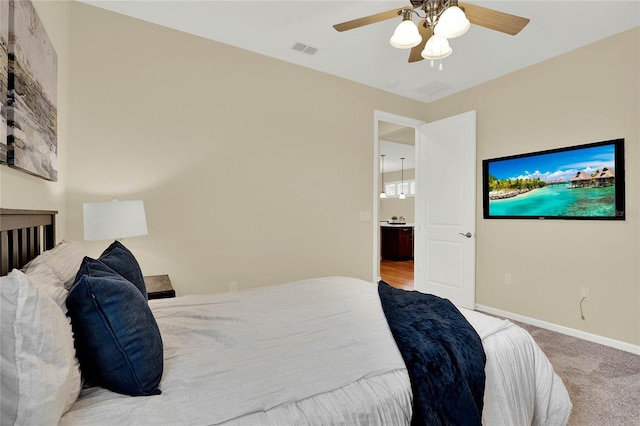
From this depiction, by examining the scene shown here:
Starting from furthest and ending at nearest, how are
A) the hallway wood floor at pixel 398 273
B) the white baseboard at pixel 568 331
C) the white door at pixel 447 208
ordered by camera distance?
the hallway wood floor at pixel 398 273 → the white door at pixel 447 208 → the white baseboard at pixel 568 331

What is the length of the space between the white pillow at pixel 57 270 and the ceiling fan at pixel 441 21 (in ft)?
6.69

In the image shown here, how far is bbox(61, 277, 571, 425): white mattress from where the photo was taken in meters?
0.90

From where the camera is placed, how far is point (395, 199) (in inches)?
410

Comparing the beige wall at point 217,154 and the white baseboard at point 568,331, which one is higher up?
the beige wall at point 217,154

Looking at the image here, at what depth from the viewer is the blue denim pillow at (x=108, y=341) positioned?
3.08 feet

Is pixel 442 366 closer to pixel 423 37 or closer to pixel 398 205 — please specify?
pixel 423 37

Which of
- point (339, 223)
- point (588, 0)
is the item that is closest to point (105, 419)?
point (339, 223)

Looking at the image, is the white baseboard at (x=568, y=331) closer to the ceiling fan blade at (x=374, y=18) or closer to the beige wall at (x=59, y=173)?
the ceiling fan blade at (x=374, y=18)

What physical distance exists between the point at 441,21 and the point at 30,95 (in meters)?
2.10

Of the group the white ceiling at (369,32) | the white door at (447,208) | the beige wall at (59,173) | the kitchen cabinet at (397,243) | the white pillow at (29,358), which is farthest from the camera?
the kitchen cabinet at (397,243)

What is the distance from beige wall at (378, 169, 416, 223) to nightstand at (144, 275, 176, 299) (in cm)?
837

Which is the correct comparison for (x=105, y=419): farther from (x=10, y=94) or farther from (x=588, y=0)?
(x=588, y=0)

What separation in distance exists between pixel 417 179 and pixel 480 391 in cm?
353

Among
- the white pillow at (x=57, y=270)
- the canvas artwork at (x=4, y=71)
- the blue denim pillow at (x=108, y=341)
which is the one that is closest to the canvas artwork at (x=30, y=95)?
the canvas artwork at (x=4, y=71)
